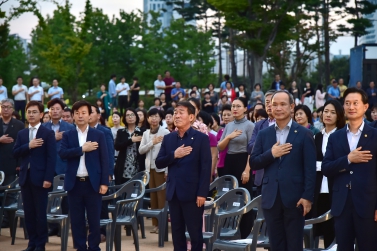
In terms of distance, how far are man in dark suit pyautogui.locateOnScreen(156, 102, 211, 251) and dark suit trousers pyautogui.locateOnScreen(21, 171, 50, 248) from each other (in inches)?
101

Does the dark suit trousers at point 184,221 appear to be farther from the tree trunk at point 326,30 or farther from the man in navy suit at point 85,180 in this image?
the tree trunk at point 326,30

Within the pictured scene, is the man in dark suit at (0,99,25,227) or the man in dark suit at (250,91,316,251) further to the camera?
the man in dark suit at (0,99,25,227)

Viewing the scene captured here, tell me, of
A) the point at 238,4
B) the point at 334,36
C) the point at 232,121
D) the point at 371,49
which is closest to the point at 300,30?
the point at 334,36

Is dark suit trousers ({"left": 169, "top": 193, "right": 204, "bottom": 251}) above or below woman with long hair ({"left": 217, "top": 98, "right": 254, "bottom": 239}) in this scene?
below

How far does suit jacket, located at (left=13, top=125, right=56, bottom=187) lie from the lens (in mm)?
9625

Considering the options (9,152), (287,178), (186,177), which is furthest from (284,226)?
(9,152)

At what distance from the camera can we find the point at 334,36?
1825 inches

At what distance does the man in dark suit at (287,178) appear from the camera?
21.2ft

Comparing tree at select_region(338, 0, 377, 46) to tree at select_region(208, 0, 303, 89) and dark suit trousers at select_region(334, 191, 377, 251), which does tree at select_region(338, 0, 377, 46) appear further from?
dark suit trousers at select_region(334, 191, 377, 251)

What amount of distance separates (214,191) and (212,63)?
3608 centimetres

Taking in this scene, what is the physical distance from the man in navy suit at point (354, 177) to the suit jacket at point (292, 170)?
0.19 meters

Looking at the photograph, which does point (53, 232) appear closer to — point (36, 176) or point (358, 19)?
point (36, 176)

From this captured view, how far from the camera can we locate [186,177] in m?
7.68

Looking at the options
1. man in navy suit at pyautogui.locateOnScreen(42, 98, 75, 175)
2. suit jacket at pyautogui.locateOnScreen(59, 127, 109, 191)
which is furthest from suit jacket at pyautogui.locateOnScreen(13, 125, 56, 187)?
man in navy suit at pyautogui.locateOnScreen(42, 98, 75, 175)
